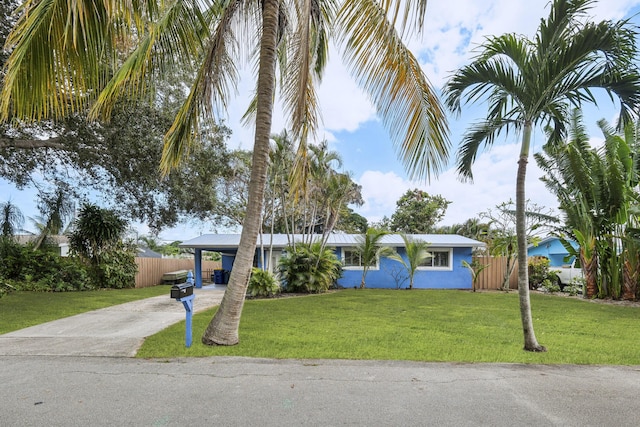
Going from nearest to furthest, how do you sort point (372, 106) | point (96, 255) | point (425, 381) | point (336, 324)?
point (425, 381) < point (372, 106) < point (336, 324) < point (96, 255)

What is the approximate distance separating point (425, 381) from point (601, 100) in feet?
15.4

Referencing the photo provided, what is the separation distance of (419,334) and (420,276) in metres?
11.4

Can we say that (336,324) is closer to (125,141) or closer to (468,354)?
(468,354)

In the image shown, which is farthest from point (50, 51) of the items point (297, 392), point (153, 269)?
point (153, 269)

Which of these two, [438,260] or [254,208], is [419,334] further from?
[438,260]

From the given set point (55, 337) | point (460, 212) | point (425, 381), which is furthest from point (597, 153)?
point (460, 212)

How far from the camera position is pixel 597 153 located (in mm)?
12852

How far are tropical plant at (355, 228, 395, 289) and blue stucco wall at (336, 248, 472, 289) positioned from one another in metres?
0.67

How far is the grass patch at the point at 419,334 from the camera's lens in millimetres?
5035

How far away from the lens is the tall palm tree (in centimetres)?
322

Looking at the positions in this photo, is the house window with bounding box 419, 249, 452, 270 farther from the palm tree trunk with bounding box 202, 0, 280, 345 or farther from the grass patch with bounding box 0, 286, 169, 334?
the palm tree trunk with bounding box 202, 0, 280, 345

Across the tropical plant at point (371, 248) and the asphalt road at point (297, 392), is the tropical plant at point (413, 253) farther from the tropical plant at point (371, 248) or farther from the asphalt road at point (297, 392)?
the asphalt road at point (297, 392)

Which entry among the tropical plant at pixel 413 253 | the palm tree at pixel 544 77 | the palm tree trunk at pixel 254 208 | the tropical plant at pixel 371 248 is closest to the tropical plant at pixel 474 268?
the tropical plant at pixel 413 253

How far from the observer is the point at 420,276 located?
1752cm
